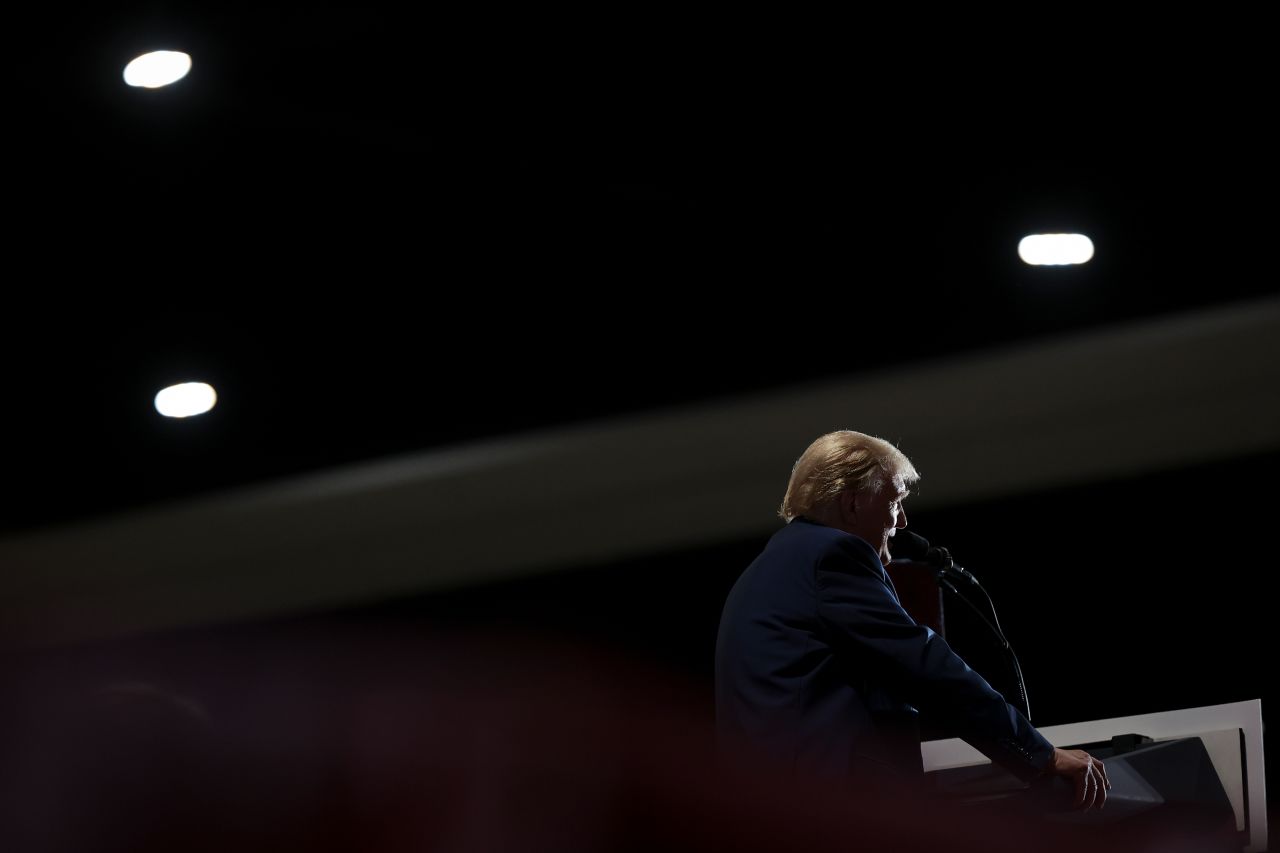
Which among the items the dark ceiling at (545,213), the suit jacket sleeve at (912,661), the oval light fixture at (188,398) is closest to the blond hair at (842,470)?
the suit jacket sleeve at (912,661)

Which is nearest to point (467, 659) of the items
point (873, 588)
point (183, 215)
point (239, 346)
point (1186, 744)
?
point (239, 346)

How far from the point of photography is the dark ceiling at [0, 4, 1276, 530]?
11.3 feet

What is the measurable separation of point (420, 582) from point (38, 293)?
1297 mm

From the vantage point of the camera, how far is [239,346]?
411 centimetres

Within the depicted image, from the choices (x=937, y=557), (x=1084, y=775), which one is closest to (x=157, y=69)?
(x=937, y=557)

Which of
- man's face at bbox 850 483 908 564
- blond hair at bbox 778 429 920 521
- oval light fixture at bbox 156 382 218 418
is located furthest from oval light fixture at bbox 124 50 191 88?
man's face at bbox 850 483 908 564

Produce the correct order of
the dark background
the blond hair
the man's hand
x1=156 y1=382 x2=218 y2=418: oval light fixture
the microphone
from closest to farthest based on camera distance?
the man's hand
the blond hair
the microphone
the dark background
x1=156 y1=382 x2=218 y2=418: oval light fixture

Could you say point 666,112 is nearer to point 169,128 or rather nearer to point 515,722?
point 169,128

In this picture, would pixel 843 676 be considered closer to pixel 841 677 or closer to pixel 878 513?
pixel 841 677

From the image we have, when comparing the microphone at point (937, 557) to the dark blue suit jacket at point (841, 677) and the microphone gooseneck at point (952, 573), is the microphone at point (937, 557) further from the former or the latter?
the dark blue suit jacket at point (841, 677)

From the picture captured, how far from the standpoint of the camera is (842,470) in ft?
7.68

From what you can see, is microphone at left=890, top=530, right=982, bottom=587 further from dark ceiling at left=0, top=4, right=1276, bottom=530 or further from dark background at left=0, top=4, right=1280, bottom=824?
dark ceiling at left=0, top=4, right=1276, bottom=530

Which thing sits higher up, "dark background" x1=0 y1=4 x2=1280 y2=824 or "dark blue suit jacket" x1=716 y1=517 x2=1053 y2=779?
"dark background" x1=0 y1=4 x2=1280 y2=824

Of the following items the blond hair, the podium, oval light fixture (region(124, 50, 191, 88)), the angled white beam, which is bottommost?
the podium
